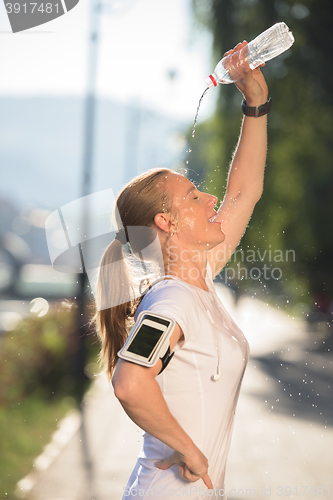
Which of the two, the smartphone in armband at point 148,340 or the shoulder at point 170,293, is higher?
the shoulder at point 170,293

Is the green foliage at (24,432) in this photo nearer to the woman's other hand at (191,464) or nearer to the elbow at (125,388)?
the woman's other hand at (191,464)

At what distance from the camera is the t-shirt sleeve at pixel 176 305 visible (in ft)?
3.39

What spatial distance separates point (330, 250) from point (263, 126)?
25.4ft

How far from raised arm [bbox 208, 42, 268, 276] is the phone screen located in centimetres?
69

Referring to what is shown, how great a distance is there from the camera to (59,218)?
181cm

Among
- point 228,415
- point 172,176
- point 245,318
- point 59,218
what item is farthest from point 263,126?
point 245,318

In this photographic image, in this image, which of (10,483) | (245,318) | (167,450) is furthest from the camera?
(245,318)

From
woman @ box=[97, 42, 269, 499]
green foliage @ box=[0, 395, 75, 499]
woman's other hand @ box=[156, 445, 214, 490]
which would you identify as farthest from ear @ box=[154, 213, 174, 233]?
green foliage @ box=[0, 395, 75, 499]

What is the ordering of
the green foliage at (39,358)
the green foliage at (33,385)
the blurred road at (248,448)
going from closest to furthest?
the blurred road at (248,448)
the green foliage at (33,385)
the green foliage at (39,358)

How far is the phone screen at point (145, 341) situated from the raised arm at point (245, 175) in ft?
2.26

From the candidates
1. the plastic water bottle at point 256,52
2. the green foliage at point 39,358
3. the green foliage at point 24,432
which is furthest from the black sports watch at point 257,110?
the green foliage at point 39,358

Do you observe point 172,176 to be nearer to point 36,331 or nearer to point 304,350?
point 36,331

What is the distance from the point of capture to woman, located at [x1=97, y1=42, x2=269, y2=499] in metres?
1.03

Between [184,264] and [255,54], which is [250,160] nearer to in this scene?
Answer: [255,54]
